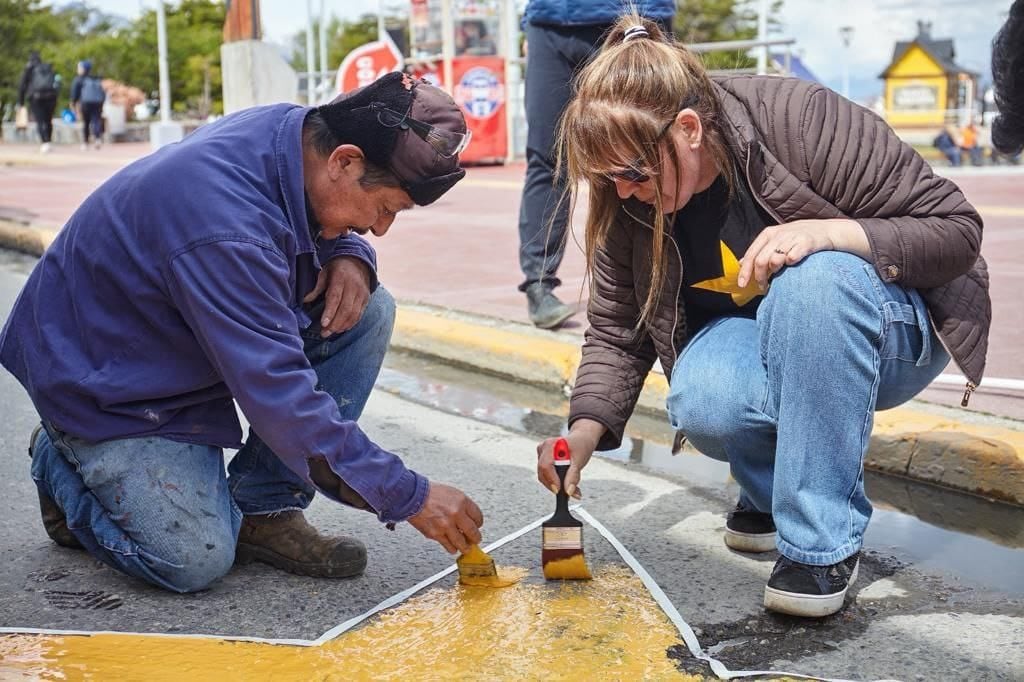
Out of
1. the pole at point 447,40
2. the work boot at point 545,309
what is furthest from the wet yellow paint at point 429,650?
the pole at point 447,40

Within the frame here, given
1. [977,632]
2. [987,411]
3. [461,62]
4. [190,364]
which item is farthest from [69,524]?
[461,62]

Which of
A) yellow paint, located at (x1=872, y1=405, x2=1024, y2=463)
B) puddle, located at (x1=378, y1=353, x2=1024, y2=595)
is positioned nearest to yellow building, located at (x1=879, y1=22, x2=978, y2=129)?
puddle, located at (x1=378, y1=353, x2=1024, y2=595)

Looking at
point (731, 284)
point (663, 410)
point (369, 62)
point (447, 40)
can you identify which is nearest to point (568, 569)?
point (731, 284)

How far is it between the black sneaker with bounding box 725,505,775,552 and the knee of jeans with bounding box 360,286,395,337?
883 millimetres

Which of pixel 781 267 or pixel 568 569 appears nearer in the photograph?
pixel 781 267

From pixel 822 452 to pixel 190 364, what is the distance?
1.20 meters

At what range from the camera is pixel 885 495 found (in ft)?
10.4

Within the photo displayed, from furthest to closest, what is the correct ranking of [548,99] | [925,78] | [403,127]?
[925,78] < [548,99] < [403,127]

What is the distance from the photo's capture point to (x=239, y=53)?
767 centimetres

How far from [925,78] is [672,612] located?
278 feet

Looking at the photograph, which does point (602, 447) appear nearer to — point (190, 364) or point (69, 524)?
point (190, 364)

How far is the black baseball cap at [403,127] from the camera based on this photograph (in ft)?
7.20

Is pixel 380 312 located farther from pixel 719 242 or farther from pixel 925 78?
pixel 925 78

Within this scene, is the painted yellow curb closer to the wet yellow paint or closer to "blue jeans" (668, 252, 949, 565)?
the wet yellow paint
